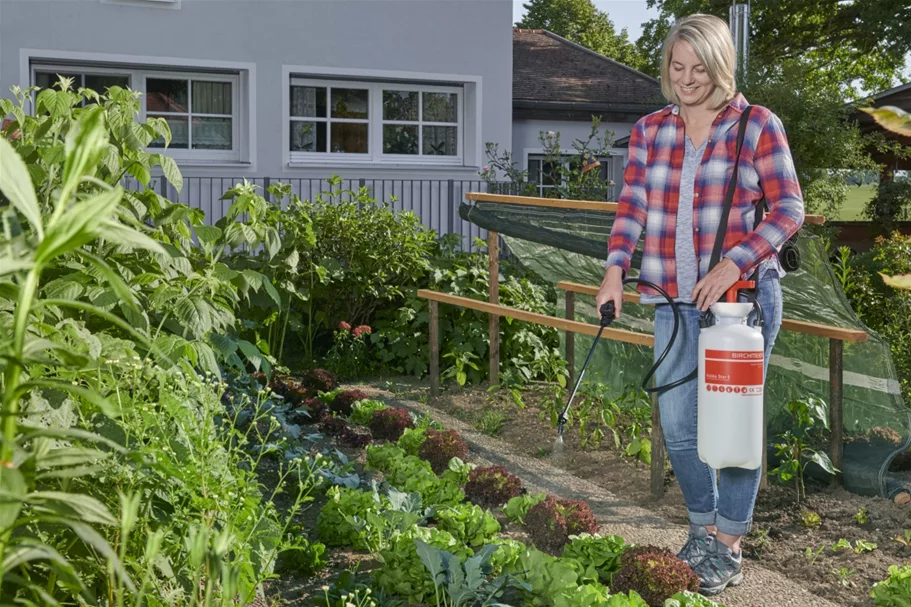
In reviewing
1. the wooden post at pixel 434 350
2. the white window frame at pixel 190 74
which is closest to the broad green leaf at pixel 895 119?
the wooden post at pixel 434 350

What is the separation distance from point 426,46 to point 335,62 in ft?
4.33

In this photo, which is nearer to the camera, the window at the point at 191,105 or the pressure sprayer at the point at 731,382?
the pressure sprayer at the point at 731,382

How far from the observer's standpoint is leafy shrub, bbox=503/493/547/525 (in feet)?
13.6

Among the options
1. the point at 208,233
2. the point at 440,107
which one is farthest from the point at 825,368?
the point at 440,107

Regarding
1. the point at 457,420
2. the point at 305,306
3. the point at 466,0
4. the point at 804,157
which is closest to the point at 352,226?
the point at 305,306

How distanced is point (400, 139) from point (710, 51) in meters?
12.6

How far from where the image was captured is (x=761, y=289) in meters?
3.48

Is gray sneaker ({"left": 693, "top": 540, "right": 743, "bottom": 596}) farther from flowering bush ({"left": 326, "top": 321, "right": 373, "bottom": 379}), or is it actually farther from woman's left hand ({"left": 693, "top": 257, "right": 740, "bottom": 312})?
flowering bush ({"left": 326, "top": 321, "right": 373, "bottom": 379})

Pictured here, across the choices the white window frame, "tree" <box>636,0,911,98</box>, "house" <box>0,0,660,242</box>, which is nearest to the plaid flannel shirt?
"house" <box>0,0,660,242</box>

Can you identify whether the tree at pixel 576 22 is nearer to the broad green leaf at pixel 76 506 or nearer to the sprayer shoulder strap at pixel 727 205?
the sprayer shoulder strap at pixel 727 205

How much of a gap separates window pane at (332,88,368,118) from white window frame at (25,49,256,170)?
137 centimetres

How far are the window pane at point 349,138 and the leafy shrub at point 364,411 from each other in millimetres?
9811

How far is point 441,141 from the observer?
1603 centimetres

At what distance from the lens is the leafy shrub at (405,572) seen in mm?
3090
